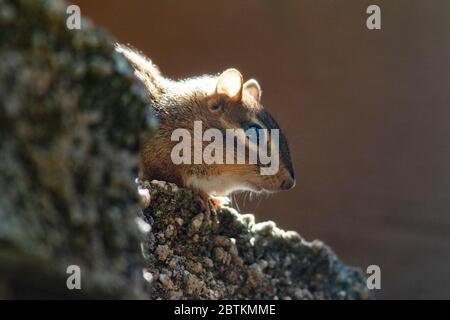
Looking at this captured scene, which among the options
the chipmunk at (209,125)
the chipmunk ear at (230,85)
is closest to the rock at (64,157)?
the chipmunk at (209,125)

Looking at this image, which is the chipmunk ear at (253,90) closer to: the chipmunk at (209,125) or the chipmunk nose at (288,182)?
the chipmunk at (209,125)

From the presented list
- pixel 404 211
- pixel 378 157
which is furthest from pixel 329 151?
pixel 404 211

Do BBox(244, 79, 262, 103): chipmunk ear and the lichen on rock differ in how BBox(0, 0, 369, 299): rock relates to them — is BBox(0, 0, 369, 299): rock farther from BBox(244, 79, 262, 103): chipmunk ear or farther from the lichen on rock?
BBox(244, 79, 262, 103): chipmunk ear

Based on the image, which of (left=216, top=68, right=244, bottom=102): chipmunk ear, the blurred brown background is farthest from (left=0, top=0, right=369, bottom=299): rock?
the blurred brown background

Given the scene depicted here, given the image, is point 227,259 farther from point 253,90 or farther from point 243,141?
point 253,90

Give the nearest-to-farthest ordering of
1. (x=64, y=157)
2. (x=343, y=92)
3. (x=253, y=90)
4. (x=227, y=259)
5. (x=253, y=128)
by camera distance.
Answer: (x=64, y=157) → (x=227, y=259) → (x=253, y=128) → (x=253, y=90) → (x=343, y=92)

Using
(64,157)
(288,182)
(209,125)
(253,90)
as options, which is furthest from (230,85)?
(64,157)
